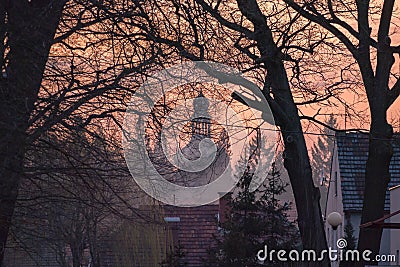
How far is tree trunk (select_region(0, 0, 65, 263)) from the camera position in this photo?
830 centimetres

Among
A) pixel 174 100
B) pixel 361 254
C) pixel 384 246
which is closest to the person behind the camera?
pixel 174 100

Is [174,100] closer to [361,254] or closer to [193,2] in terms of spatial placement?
[193,2]

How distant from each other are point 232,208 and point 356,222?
25.7 feet

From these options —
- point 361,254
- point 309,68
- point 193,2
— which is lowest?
point 361,254

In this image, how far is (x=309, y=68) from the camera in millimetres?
15953

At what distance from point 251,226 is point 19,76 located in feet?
50.4

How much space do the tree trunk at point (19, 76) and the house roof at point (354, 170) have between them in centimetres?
2182

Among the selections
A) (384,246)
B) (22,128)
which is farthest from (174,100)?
(384,246)

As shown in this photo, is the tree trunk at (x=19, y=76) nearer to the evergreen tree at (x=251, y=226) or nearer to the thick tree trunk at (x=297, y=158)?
the thick tree trunk at (x=297, y=158)

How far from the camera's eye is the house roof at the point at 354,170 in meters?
30.4

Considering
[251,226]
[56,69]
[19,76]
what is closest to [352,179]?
[251,226]
